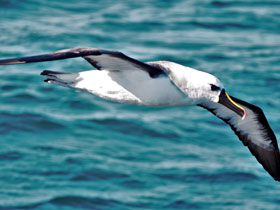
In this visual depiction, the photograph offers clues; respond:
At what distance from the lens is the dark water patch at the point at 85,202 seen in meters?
15.7

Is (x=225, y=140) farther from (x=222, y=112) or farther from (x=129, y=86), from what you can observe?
(x=129, y=86)

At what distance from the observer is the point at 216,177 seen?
16.8 meters

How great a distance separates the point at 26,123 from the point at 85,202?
3045mm

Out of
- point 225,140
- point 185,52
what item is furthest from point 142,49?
point 225,140

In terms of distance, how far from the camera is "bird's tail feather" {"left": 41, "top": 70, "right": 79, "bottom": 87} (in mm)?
10102

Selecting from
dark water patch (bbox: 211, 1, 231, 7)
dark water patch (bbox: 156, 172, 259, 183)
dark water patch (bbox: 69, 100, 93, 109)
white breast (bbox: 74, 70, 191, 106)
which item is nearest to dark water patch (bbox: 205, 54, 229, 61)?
dark water patch (bbox: 211, 1, 231, 7)

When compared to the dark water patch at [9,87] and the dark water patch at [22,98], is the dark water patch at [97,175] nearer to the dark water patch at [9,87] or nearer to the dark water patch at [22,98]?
the dark water patch at [22,98]

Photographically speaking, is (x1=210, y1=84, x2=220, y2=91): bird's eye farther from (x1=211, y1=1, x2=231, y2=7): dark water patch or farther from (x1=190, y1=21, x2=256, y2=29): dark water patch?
(x1=211, y1=1, x2=231, y2=7): dark water patch

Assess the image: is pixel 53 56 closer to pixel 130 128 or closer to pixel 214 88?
pixel 214 88

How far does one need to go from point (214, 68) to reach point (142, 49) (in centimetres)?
247

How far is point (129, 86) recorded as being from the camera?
33.7 ft

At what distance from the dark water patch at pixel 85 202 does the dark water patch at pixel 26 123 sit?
2361mm

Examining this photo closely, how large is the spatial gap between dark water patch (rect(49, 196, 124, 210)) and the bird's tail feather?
6.18 metres

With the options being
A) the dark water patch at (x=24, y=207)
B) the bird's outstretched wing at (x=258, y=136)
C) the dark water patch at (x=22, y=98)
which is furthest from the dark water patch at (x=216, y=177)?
the dark water patch at (x=22, y=98)
